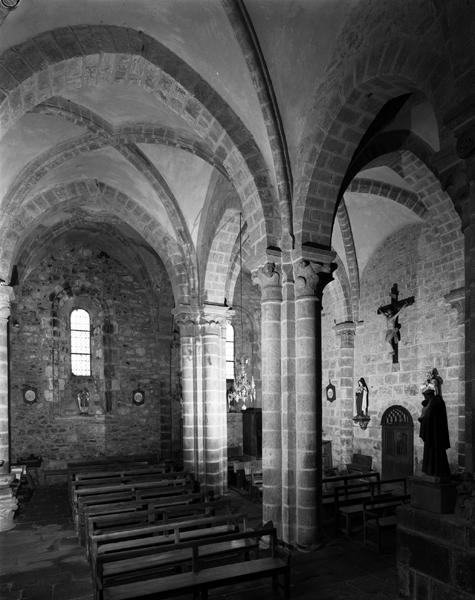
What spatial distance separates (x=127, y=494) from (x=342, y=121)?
7774 mm

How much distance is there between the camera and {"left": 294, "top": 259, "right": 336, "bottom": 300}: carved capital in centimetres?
805

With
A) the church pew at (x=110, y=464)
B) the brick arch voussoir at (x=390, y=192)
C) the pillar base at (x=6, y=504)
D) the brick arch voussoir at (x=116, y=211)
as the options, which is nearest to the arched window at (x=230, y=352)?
the church pew at (x=110, y=464)

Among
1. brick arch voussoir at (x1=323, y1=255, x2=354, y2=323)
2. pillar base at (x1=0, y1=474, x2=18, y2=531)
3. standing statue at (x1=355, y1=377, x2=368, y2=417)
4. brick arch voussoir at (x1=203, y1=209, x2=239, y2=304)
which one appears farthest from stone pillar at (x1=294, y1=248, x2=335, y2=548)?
standing statue at (x1=355, y1=377, x2=368, y2=417)

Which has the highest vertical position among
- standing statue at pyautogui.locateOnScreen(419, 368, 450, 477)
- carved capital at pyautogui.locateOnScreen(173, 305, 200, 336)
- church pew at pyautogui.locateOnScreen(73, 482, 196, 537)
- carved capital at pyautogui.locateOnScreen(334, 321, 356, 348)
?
carved capital at pyautogui.locateOnScreen(173, 305, 200, 336)

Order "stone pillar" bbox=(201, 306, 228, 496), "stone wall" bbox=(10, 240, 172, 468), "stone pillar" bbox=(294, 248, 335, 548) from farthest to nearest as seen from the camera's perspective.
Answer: "stone wall" bbox=(10, 240, 172, 468) < "stone pillar" bbox=(201, 306, 228, 496) < "stone pillar" bbox=(294, 248, 335, 548)

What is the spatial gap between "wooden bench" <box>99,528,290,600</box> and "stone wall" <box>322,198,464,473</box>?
259 inches

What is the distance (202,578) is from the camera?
18.3ft

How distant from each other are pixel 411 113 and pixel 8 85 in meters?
6.46

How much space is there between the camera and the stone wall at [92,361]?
16438 mm

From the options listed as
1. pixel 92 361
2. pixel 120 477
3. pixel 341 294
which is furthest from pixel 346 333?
pixel 92 361

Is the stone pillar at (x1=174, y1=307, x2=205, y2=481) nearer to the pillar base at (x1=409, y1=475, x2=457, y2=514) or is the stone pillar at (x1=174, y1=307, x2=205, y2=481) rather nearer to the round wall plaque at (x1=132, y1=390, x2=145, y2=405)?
the round wall plaque at (x1=132, y1=390, x2=145, y2=405)

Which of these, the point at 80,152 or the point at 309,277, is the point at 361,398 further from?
the point at 80,152

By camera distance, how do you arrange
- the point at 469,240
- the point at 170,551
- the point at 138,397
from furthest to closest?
1. the point at 138,397
2. the point at 170,551
3. the point at 469,240

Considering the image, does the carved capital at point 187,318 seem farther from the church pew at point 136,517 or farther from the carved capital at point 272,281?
the carved capital at point 272,281
